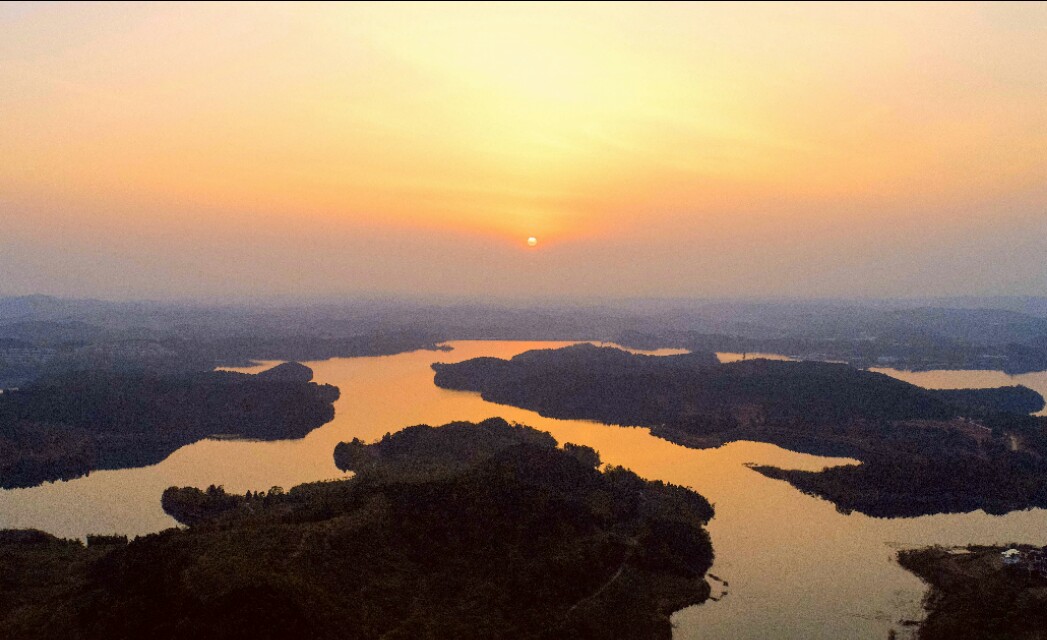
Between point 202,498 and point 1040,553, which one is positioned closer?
point 1040,553

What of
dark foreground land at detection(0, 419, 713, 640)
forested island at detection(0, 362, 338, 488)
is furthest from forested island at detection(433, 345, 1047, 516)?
forested island at detection(0, 362, 338, 488)

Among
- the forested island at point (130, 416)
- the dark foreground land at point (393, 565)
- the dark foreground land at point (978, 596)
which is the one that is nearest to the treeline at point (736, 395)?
the forested island at point (130, 416)

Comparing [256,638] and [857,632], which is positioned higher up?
[256,638]

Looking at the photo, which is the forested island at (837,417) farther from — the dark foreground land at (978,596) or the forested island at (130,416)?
the forested island at (130,416)

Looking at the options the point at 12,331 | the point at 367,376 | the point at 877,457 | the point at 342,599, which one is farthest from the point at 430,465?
the point at 12,331

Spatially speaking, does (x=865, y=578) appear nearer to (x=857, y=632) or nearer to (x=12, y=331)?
(x=857, y=632)

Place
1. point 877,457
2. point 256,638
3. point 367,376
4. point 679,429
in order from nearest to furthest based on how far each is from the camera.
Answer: point 256,638
point 877,457
point 679,429
point 367,376

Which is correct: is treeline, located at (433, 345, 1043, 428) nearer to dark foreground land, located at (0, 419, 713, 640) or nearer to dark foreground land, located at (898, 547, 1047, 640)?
dark foreground land, located at (0, 419, 713, 640)
